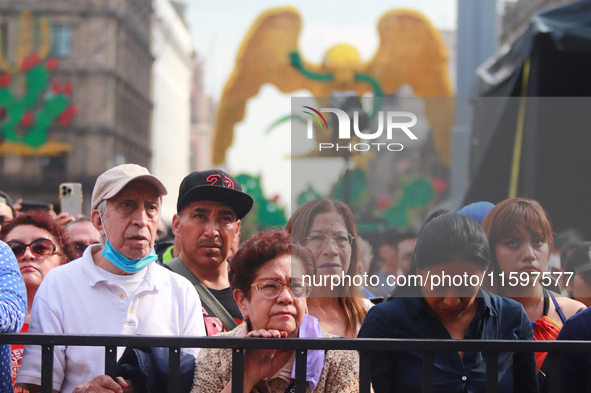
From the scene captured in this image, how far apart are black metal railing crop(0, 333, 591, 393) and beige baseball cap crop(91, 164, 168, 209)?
642 mm

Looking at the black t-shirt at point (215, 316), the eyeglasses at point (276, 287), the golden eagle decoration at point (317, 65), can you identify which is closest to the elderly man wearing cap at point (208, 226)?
the black t-shirt at point (215, 316)

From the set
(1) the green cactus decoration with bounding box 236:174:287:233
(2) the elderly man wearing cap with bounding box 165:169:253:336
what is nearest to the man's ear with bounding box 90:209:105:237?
(2) the elderly man wearing cap with bounding box 165:169:253:336

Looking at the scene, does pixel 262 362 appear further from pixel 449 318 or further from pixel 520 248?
pixel 520 248

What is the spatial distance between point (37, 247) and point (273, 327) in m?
1.38

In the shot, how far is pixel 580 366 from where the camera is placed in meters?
2.35

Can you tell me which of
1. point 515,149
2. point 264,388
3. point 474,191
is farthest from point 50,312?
point 474,191

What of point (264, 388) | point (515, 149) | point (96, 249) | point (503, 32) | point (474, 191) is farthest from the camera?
point (503, 32)

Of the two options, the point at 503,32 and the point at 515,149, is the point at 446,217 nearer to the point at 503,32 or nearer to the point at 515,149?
the point at 515,149

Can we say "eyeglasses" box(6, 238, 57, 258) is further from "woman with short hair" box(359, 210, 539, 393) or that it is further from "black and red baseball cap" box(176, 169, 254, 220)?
"woman with short hair" box(359, 210, 539, 393)

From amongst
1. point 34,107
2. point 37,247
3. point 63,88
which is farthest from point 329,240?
point 34,107

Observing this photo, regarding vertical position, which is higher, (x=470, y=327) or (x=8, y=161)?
(x=8, y=161)

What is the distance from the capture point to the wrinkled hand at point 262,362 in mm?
2293

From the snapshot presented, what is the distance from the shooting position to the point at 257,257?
248cm

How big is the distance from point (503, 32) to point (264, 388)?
3709 centimetres
